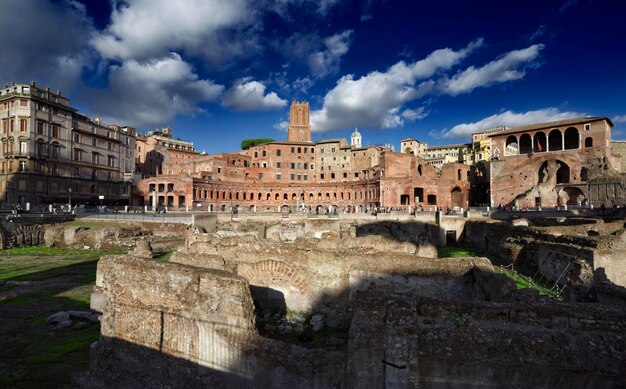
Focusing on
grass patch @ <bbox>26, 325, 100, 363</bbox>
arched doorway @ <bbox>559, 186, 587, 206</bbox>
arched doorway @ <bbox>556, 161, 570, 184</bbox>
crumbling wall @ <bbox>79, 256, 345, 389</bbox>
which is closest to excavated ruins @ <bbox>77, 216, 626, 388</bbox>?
crumbling wall @ <bbox>79, 256, 345, 389</bbox>

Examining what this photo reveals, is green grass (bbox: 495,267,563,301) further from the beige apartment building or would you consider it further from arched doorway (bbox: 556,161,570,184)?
the beige apartment building

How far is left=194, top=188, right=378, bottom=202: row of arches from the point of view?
57.2 m

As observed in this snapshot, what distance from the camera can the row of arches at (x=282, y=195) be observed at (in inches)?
2254

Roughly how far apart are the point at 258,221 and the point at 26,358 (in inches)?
1093

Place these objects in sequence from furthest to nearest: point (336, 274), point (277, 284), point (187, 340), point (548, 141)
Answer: point (548, 141) < point (277, 284) < point (336, 274) < point (187, 340)

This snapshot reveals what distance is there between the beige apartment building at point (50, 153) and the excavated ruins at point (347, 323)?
Result: 4020cm

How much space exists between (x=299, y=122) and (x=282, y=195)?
85.8 feet

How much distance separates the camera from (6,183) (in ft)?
136

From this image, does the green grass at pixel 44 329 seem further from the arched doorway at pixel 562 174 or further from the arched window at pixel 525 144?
the arched window at pixel 525 144

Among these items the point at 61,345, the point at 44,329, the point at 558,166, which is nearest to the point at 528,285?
the point at 61,345

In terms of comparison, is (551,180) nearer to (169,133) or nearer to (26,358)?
(26,358)

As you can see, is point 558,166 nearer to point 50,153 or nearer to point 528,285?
point 528,285

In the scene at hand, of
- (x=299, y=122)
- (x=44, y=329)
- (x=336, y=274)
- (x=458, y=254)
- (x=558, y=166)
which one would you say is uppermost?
(x=299, y=122)

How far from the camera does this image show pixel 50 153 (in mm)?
45156
